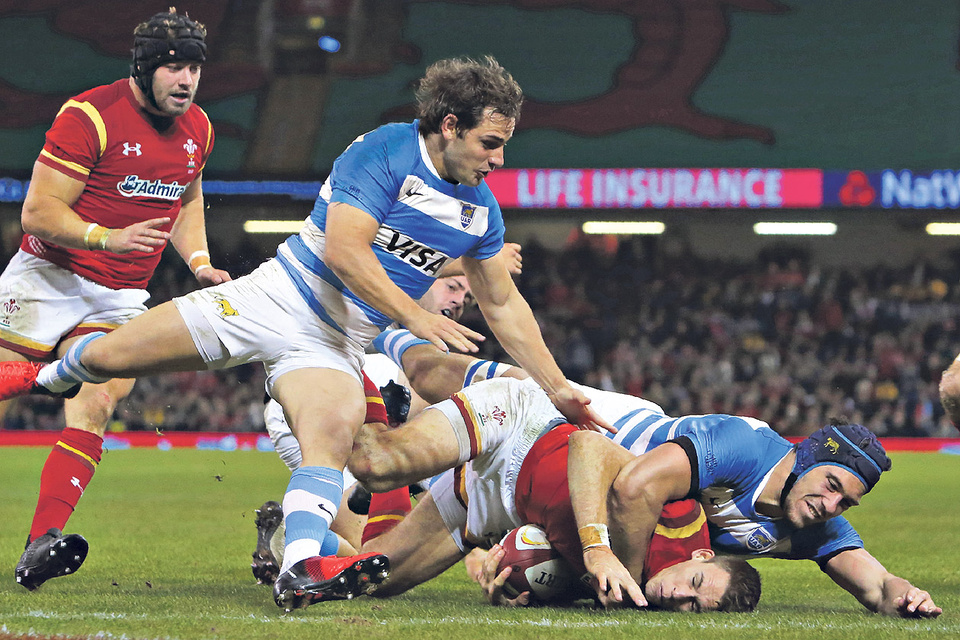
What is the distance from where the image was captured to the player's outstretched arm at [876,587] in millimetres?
4461

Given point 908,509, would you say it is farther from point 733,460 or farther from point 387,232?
point 387,232

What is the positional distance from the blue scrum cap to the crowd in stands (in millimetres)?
14856

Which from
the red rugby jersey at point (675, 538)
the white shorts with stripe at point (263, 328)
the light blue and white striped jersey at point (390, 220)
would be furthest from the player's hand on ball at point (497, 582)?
the light blue and white striped jersey at point (390, 220)

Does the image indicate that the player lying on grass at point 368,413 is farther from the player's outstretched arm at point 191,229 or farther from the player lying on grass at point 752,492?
the player lying on grass at point 752,492

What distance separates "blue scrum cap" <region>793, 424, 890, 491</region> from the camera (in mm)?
4453

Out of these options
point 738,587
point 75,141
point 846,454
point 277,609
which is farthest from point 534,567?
point 75,141

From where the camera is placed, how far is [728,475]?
14.9 feet

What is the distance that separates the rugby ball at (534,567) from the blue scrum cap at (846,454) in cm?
101

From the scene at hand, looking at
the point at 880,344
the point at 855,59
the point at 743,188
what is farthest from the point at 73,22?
the point at 880,344

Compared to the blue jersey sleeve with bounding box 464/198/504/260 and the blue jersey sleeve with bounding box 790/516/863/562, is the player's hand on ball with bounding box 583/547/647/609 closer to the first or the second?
the blue jersey sleeve with bounding box 790/516/863/562

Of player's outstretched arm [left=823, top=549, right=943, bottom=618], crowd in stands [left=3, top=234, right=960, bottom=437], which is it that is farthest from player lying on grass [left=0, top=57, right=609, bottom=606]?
crowd in stands [left=3, top=234, right=960, bottom=437]

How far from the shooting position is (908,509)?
1042 centimetres

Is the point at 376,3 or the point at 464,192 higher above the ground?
the point at 376,3

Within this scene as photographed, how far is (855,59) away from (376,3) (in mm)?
7933
